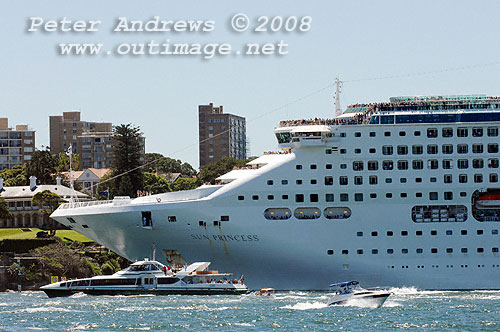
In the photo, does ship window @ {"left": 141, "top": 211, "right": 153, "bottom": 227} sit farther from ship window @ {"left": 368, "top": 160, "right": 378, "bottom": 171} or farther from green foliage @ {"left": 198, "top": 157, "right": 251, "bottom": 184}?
green foliage @ {"left": 198, "top": 157, "right": 251, "bottom": 184}

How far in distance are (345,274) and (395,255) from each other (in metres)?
2.84

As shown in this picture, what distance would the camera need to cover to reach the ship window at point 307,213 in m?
62.9

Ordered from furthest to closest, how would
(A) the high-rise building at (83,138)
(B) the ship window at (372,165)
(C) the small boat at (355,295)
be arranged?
1. (A) the high-rise building at (83,138)
2. (B) the ship window at (372,165)
3. (C) the small boat at (355,295)

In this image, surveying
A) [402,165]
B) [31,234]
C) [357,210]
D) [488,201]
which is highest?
[402,165]

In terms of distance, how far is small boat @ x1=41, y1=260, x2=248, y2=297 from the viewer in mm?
60375

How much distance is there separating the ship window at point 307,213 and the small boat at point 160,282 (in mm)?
4800

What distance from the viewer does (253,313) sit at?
172 feet

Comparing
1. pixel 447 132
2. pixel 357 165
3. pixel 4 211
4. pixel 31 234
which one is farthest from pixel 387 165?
→ pixel 4 211

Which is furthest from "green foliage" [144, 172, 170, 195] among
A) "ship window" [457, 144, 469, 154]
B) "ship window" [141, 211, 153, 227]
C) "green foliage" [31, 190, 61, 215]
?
"ship window" [457, 144, 469, 154]

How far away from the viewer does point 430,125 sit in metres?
63.7

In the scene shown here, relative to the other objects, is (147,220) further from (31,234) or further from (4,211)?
(4,211)

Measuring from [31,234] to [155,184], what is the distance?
125 ft

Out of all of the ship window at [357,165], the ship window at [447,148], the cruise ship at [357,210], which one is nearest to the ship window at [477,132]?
the cruise ship at [357,210]

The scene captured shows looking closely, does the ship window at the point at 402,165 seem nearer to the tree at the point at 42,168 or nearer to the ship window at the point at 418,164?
the ship window at the point at 418,164
